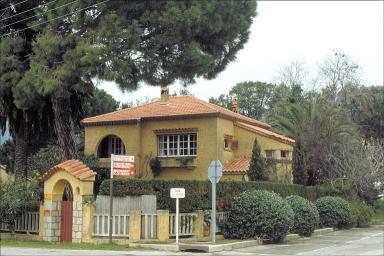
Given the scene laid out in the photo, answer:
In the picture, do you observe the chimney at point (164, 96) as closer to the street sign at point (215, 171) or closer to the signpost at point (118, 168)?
the signpost at point (118, 168)

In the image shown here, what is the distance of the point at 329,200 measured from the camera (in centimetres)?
3347

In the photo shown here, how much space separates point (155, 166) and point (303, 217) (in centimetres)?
1099

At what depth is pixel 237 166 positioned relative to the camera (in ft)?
116

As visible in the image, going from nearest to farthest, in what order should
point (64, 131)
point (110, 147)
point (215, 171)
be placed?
point (215, 171) → point (64, 131) → point (110, 147)

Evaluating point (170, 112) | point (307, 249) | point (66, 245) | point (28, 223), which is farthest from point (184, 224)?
point (170, 112)

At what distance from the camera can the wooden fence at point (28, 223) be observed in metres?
24.7

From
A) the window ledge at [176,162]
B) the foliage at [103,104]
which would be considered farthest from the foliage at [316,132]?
the foliage at [103,104]

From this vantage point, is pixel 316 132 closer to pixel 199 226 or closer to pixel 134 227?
pixel 199 226

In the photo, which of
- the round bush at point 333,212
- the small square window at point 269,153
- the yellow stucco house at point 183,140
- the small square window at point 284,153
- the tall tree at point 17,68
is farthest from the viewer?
the small square window at point 284,153

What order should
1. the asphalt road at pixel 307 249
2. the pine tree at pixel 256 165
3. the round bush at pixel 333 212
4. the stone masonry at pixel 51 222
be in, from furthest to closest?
the pine tree at pixel 256 165, the round bush at pixel 333 212, the stone masonry at pixel 51 222, the asphalt road at pixel 307 249

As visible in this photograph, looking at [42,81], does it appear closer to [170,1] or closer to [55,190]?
[55,190]

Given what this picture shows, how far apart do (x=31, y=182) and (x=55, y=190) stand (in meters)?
2.97

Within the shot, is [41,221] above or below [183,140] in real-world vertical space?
below

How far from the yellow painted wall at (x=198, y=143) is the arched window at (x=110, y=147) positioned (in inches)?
22.3
